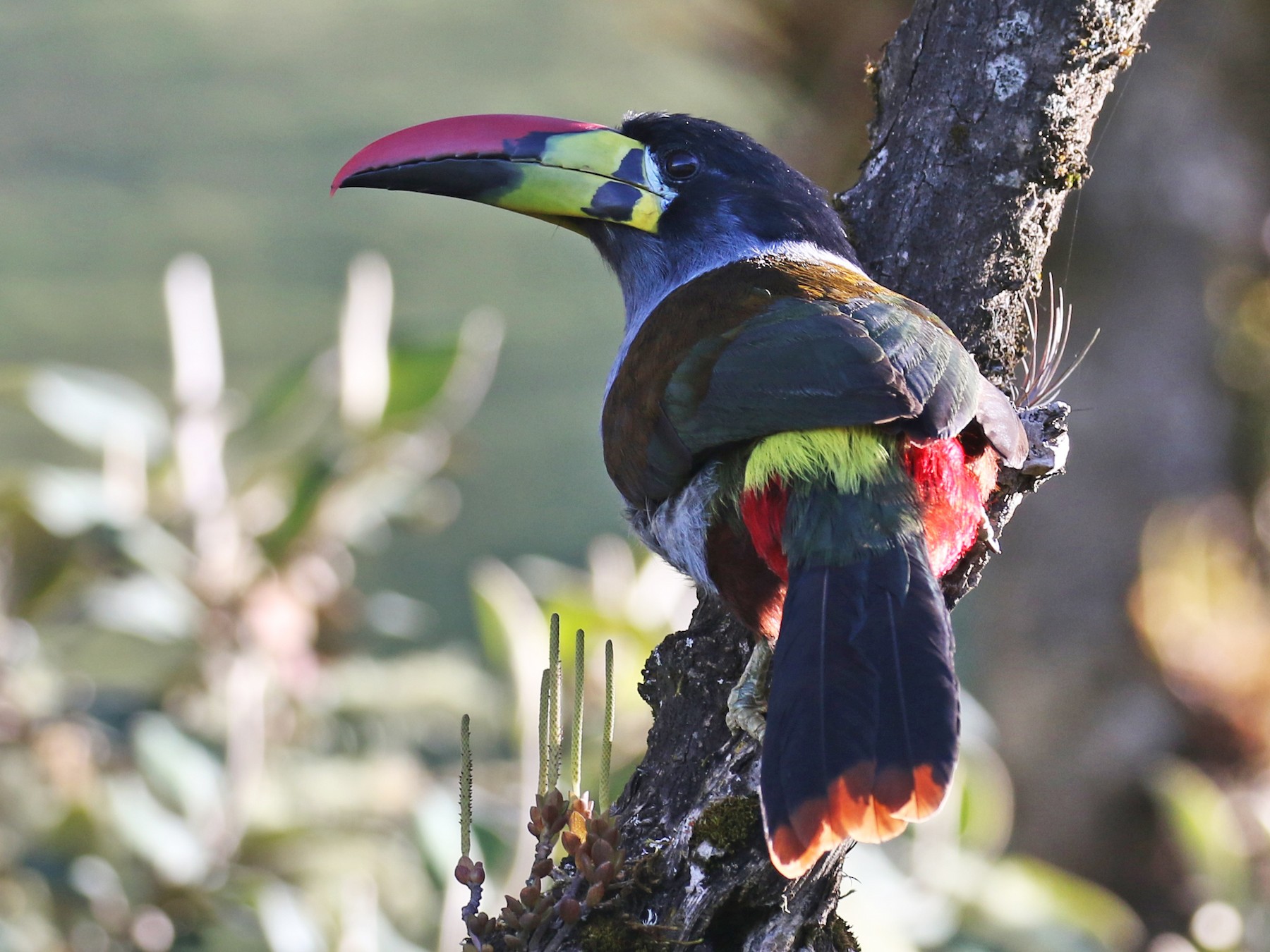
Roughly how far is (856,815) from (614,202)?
3.99 feet

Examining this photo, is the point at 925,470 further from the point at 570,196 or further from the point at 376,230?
the point at 376,230

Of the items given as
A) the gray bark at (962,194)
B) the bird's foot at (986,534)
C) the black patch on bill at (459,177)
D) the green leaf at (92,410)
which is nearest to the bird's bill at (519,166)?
the black patch on bill at (459,177)

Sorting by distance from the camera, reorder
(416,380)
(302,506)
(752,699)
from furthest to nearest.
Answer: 1. (416,380)
2. (302,506)
3. (752,699)

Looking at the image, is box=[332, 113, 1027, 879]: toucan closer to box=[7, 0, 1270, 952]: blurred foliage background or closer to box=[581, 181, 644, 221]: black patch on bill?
box=[581, 181, 644, 221]: black patch on bill

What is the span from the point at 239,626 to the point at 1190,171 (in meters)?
3.19

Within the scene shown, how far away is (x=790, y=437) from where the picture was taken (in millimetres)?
1739

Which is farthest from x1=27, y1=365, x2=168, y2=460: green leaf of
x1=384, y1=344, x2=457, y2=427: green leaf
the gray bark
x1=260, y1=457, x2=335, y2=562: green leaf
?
the gray bark

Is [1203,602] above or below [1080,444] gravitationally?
below

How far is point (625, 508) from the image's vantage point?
2.02 m

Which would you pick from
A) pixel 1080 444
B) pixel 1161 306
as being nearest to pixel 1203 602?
pixel 1080 444

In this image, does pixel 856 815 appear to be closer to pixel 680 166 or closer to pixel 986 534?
pixel 986 534

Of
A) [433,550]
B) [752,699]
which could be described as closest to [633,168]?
[752,699]

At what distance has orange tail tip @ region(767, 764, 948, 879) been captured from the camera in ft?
4.51

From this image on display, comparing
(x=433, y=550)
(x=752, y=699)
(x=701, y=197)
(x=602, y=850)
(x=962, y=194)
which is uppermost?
(x=962, y=194)
